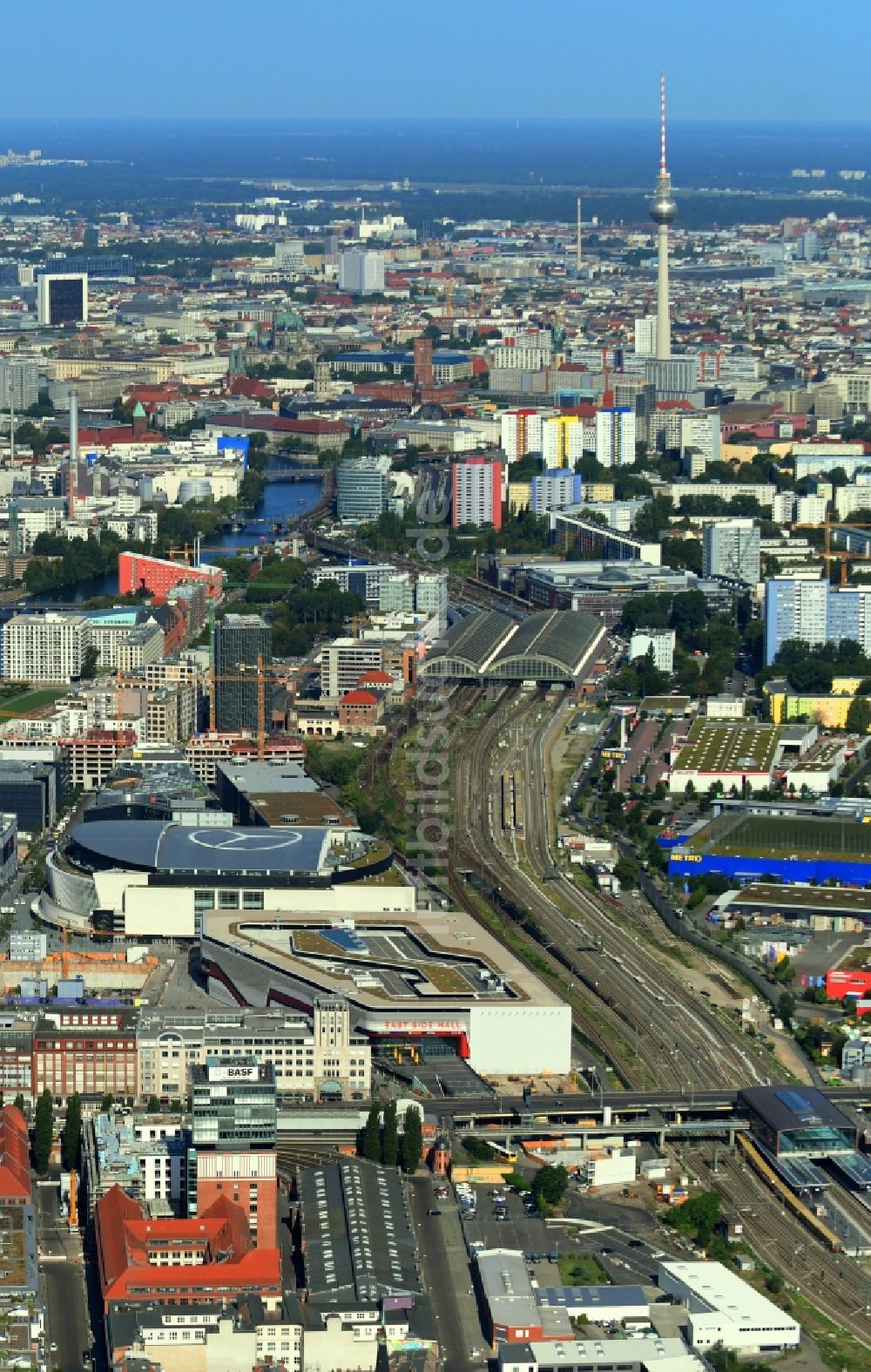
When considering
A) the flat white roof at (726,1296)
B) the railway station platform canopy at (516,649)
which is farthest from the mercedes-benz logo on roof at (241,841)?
the railway station platform canopy at (516,649)

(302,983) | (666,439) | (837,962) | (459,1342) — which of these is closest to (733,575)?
(666,439)

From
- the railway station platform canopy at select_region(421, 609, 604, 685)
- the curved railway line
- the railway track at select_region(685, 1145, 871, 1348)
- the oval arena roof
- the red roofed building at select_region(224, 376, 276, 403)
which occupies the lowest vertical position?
the railway track at select_region(685, 1145, 871, 1348)

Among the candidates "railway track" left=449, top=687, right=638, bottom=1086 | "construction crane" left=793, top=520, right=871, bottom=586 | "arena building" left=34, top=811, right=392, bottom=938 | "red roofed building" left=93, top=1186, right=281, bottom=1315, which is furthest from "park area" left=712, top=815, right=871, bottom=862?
"construction crane" left=793, top=520, right=871, bottom=586

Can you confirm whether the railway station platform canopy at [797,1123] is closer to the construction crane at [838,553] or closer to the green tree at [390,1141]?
the green tree at [390,1141]

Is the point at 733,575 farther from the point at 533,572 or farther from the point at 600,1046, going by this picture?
the point at 600,1046

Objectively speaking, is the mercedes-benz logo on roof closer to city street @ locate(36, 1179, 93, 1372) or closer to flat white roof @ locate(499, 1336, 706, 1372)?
city street @ locate(36, 1179, 93, 1372)

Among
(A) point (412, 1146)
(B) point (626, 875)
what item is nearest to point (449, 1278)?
(A) point (412, 1146)
